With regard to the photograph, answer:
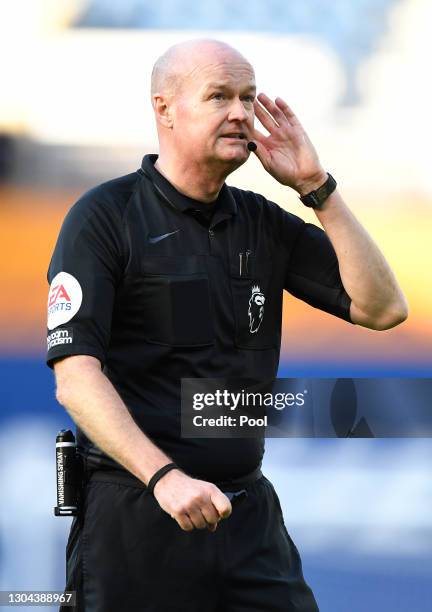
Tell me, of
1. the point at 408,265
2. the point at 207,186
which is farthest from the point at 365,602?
the point at 207,186

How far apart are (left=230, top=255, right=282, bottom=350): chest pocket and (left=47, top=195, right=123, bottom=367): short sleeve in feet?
0.88

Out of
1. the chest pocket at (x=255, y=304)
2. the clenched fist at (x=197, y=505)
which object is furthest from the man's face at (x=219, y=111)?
the clenched fist at (x=197, y=505)

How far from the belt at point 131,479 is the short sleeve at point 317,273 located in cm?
41

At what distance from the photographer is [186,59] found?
287 cm

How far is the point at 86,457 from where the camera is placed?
2855 millimetres

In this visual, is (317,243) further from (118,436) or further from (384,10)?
(384,10)

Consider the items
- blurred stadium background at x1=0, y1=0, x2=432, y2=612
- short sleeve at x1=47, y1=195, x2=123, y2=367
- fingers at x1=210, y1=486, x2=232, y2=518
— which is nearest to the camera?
fingers at x1=210, y1=486, x2=232, y2=518

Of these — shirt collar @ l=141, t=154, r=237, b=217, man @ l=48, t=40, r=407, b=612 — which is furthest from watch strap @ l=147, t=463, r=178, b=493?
shirt collar @ l=141, t=154, r=237, b=217

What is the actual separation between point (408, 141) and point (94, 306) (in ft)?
5.37

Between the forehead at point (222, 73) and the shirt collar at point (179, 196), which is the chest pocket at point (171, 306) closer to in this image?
the shirt collar at point (179, 196)

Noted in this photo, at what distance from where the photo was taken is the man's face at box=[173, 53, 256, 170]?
110 inches

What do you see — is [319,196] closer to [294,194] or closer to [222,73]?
[222,73]

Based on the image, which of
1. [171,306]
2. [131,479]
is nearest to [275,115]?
[171,306]

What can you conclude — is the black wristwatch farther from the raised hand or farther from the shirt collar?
the shirt collar
